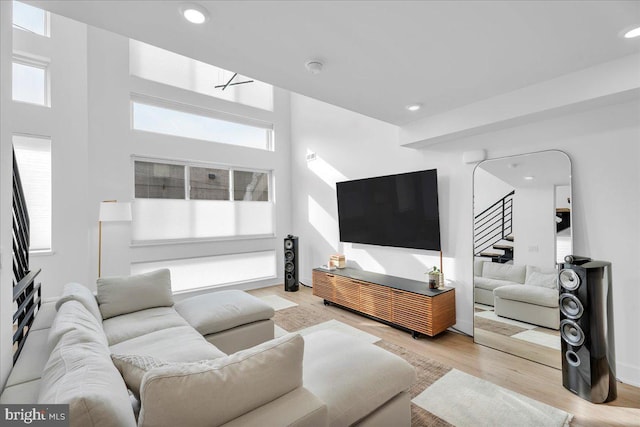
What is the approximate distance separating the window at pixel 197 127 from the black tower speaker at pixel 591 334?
16.7 ft

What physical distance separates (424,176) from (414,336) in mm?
1866

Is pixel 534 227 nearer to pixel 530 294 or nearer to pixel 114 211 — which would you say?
pixel 530 294

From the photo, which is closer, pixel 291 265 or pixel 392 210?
pixel 392 210

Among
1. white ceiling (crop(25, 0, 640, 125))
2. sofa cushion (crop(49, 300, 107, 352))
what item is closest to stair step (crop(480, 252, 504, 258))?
white ceiling (crop(25, 0, 640, 125))

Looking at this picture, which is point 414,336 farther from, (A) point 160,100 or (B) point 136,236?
(A) point 160,100

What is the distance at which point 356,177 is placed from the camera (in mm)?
4609

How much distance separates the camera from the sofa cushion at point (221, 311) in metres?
2.66

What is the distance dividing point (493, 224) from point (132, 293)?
3673mm

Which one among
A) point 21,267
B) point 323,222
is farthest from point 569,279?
point 21,267

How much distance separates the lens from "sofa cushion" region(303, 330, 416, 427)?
1442 millimetres

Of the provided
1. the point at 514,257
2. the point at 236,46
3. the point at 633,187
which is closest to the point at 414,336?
the point at 514,257

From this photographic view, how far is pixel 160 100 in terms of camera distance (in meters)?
4.73

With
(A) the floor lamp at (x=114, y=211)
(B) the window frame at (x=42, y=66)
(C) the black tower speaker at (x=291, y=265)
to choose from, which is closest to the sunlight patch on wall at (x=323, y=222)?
(C) the black tower speaker at (x=291, y=265)

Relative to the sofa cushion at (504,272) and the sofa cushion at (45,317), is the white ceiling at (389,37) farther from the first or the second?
the sofa cushion at (45,317)
